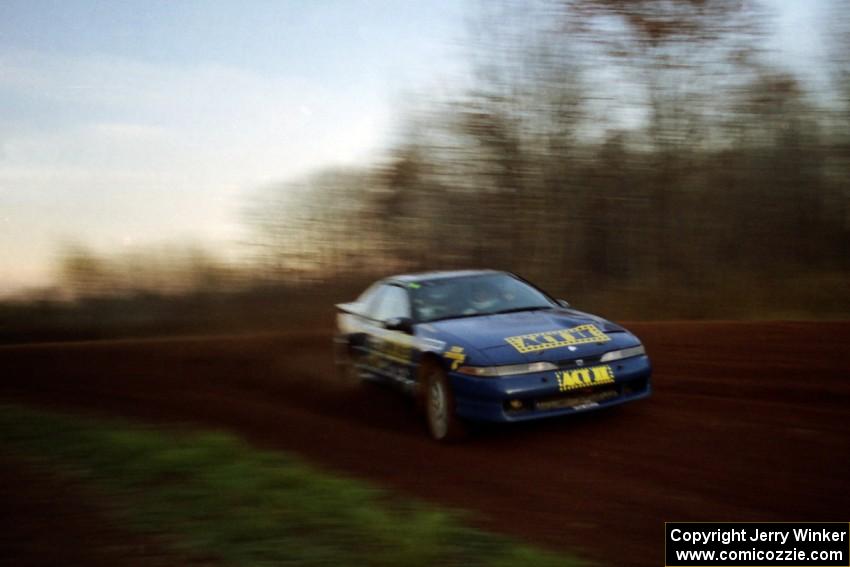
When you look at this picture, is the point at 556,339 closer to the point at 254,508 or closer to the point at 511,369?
the point at 511,369

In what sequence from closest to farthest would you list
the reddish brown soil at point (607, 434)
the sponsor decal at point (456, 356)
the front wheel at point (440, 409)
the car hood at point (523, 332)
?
1. the reddish brown soil at point (607, 434)
2. the car hood at point (523, 332)
3. the sponsor decal at point (456, 356)
4. the front wheel at point (440, 409)

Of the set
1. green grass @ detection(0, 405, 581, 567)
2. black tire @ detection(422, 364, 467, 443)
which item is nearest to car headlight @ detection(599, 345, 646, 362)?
black tire @ detection(422, 364, 467, 443)

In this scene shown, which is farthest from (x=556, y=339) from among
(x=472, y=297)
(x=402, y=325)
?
(x=402, y=325)

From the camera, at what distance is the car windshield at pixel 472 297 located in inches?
295

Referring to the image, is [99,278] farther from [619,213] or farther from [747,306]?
[747,306]

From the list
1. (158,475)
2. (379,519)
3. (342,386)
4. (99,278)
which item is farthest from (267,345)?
(99,278)

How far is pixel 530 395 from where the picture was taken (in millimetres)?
6164

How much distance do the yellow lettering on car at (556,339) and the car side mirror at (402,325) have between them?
116 centimetres

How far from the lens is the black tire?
655cm

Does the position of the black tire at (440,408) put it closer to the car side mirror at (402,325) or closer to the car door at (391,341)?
the car door at (391,341)

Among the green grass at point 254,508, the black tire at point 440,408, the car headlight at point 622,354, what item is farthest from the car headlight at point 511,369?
the green grass at point 254,508

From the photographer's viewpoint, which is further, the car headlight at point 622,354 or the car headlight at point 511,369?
the car headlight at point 622,354

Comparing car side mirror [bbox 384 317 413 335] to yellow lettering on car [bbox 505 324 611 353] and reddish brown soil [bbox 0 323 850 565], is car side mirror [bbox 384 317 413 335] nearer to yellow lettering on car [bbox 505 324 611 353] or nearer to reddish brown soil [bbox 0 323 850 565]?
reddish brown soil [bbox 0 323 850 565]

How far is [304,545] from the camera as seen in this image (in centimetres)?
405
